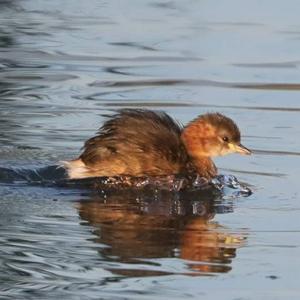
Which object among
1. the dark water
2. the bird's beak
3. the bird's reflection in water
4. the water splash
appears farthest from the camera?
the bird's beak

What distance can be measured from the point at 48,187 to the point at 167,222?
1.19 m

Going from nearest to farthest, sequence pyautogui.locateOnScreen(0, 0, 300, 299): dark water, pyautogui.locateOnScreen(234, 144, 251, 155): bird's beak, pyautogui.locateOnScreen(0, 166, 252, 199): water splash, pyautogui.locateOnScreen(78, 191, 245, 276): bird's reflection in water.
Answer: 1. pyautogui.locateOnScreen(0, 0, 300, 299): dark water
2. pyautogui.locateOnScreen(78, 191, 245, 276): bird's reflection in water
3. pyautogui.locateOnScreen(0, 166, 252, 199): water splash
4. pyautogui.locateOnScreen(234, 144, 251, 155): bird's beak

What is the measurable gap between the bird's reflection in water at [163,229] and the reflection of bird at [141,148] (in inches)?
10.7

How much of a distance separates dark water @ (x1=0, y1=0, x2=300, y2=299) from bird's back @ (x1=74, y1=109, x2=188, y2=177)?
278 millimetres

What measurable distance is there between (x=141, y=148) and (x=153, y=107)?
2.34 metres

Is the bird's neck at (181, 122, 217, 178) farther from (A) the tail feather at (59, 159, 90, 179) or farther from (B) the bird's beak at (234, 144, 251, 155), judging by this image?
(A) the tail feather at (59, 159, 90, 179)

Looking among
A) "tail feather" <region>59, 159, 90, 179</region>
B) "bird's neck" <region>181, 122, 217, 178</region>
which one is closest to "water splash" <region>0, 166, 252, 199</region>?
"tail feather" <region>59, 159, 90, 179</region>

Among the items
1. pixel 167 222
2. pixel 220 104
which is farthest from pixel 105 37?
pixel 167 222

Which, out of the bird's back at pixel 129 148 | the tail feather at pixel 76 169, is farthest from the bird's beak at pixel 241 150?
the tail feather at pixel 76 169

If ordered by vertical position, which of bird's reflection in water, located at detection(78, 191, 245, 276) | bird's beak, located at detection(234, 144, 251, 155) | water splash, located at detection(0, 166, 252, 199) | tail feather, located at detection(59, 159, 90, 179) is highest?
bird's beak, located at detection(234, 144, 251, 155)

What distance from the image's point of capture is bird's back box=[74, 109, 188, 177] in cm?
975

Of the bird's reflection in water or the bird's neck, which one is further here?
the bird's neck

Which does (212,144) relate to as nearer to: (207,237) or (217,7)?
(207,237)

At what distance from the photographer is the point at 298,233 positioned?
8250mm
